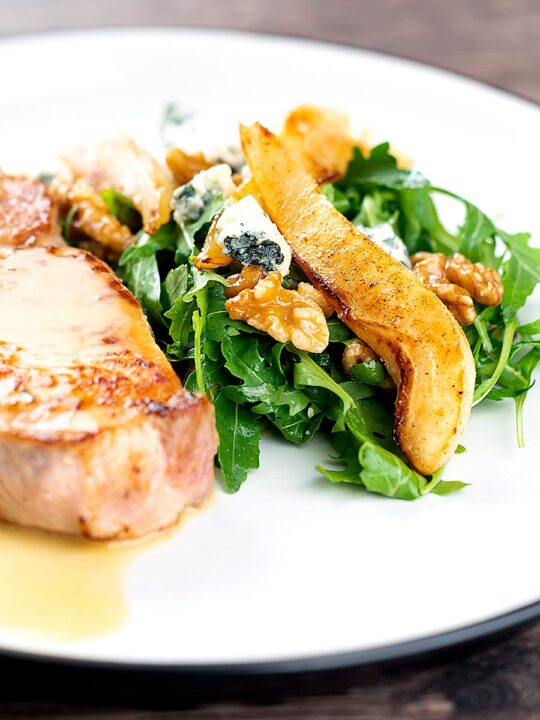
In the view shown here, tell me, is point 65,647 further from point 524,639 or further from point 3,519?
point 524,639

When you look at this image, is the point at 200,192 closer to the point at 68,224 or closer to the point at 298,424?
the point at 68,224

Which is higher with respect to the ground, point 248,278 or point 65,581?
point 248,278

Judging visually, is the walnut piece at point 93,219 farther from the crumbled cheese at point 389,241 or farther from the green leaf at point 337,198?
the crumbled cheese at point 389,241

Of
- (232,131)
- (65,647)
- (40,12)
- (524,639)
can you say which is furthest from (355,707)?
(40,12)

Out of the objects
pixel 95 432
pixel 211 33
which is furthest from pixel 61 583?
pixel 211 33

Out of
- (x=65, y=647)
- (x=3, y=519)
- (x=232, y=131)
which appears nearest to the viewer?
(x=65, y=647)
